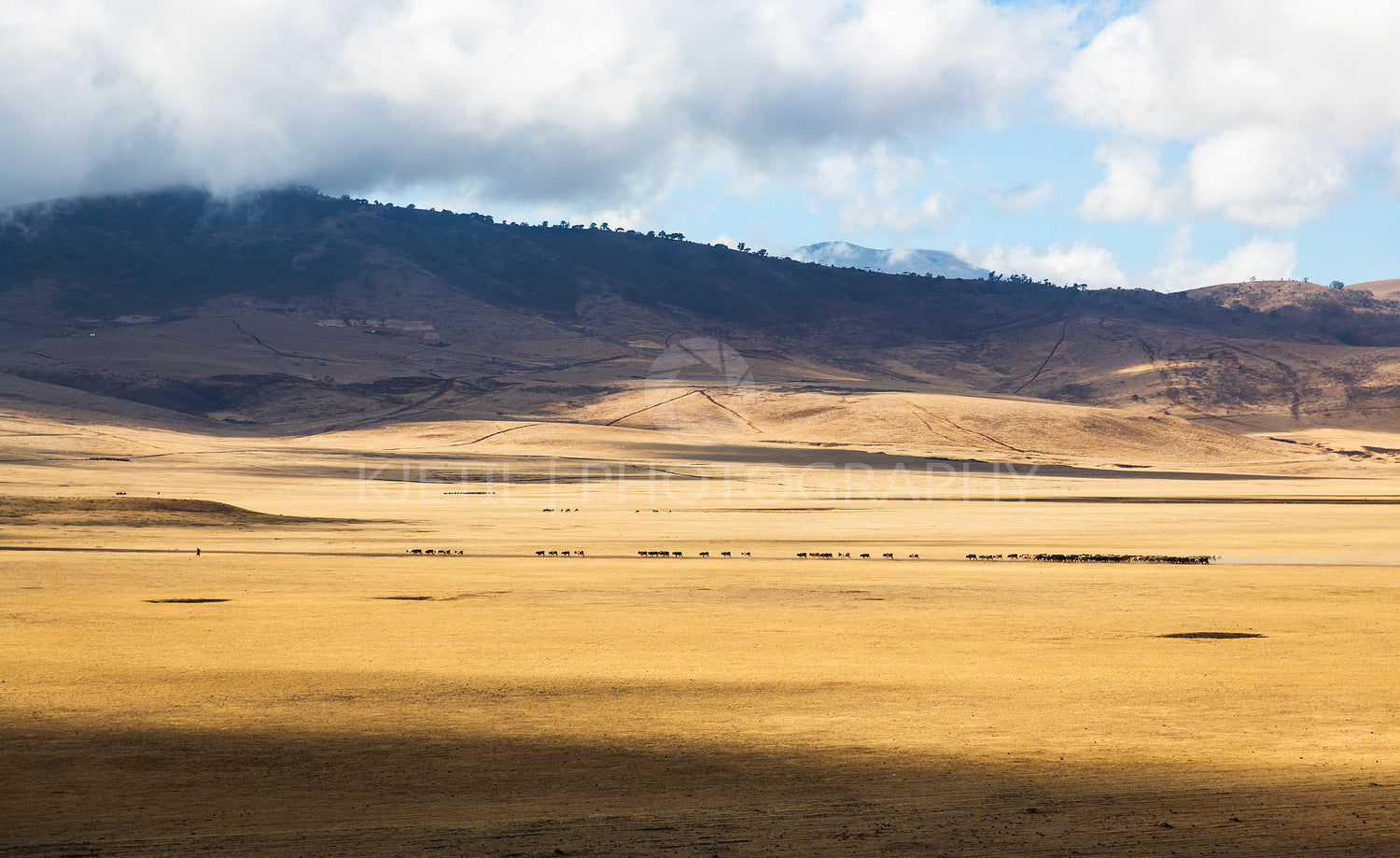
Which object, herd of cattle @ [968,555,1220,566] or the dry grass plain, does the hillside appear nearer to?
herd of cattle @ [968,555,1220,566]

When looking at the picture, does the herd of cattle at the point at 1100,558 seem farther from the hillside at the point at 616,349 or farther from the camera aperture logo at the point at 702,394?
the camera aperture logo at the point at 702,394

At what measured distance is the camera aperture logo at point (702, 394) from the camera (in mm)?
100000

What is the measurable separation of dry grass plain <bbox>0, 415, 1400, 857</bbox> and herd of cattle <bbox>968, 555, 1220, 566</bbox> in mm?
1053

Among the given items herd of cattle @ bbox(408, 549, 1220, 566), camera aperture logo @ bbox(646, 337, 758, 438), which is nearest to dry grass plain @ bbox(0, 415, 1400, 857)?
herd of cattle @ bbox(408, 549, 1220, 566)

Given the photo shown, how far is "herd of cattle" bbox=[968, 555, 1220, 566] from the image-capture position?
86.4 ft

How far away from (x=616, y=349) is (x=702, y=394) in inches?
1656

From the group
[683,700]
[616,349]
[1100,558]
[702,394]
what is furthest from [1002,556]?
[616,349]

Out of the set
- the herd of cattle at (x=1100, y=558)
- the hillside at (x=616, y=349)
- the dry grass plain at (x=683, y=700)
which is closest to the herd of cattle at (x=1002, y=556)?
the herd of cattle at (x=1100, y=558)

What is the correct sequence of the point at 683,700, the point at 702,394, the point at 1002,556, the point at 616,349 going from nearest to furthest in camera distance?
1. the point at 683,700
2. the point at 1002,556
3. the point at 702,394
4. the point at 616,349

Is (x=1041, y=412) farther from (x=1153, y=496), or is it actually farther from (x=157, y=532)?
(x=157, y=532)

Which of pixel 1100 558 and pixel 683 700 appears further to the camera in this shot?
pixel 1100 558

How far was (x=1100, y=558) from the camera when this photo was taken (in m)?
26.8

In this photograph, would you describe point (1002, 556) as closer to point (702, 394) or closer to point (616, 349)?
point (702, 394)

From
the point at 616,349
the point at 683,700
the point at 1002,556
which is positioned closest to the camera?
the point at 683,700
